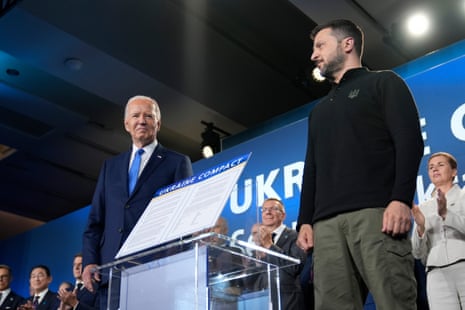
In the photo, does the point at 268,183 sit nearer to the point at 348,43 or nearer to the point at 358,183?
the point at 348,43

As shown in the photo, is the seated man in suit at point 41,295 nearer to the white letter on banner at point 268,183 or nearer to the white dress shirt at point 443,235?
the white letter on banner at point 268,183

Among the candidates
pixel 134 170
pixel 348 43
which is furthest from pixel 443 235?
pixel 134 170

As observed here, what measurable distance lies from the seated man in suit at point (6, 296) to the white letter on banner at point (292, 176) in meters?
2.74

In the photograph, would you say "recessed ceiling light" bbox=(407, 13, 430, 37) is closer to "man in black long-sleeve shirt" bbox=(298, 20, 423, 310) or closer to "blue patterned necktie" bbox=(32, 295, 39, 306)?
"man in black long-sleeve shirt" bbox=(298, 20, 423, 310)

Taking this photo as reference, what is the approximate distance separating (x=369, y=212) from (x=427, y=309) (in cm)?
191

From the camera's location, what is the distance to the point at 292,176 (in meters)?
5.03

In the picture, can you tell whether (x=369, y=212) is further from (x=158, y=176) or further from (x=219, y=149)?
(x=219, y=149)

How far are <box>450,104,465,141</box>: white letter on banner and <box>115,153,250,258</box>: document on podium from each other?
A: 9.03ft

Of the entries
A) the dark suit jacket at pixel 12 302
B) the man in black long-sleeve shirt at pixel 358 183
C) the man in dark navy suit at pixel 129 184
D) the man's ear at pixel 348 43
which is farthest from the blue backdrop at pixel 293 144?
the dark suit jacket at pixel 12 302

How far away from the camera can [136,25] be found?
5.34 m

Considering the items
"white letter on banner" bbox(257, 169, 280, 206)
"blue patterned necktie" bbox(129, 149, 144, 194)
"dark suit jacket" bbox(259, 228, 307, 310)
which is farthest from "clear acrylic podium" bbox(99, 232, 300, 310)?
"white letter on banner" bbox(257, 169, 280, 206)

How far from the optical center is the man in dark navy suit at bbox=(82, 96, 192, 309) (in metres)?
2.20

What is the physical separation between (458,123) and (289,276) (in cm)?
238

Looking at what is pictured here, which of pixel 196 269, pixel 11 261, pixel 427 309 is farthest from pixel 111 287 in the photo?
pixel 11 261
